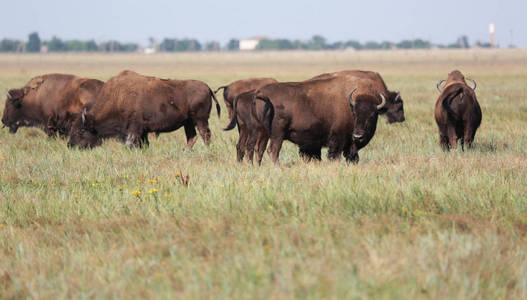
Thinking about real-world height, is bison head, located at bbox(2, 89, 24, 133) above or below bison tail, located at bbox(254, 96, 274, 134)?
below

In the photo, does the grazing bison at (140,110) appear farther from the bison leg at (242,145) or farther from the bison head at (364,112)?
the bison head at (364,112)

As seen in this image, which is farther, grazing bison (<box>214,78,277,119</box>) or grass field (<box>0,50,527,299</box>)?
grazing bison (<box>214,78,277,119</box>)

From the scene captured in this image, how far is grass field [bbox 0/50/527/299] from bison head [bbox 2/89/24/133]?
647 cm

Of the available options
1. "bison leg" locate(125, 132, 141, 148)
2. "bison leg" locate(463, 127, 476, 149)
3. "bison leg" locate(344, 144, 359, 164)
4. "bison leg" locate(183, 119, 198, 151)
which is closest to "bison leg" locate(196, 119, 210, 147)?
"bison leg" locate(183, 119, 198, 151)

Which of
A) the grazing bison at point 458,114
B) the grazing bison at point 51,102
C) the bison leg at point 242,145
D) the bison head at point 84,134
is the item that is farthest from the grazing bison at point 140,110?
the grazing bison at point 458,114

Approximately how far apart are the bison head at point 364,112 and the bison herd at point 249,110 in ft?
0.05

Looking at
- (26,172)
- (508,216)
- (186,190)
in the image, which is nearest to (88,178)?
(26,172)

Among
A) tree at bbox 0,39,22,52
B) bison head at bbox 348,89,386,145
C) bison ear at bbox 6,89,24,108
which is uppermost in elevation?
tree at bbox 0,39,22,52

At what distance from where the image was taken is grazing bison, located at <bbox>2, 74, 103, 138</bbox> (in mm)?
13805

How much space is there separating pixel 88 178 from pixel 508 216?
5089 millimetres

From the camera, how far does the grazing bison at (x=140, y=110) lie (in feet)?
39.4

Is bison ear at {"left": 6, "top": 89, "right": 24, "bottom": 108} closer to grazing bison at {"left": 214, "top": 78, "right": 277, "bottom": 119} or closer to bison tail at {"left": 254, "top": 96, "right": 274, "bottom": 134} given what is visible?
grazing bison at {"left": 214, "top": 78, "right": 277, "bottom": 119}

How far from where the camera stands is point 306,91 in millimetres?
9336

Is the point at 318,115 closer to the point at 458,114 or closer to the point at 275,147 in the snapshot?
the point at 275,147
